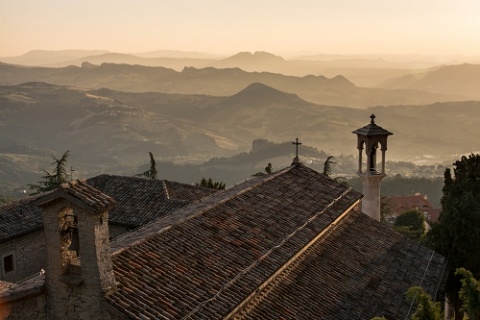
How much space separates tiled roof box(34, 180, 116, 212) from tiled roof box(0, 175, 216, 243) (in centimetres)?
1371

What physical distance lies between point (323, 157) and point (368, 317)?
186 meters

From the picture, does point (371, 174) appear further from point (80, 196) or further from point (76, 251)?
point (80, 196)

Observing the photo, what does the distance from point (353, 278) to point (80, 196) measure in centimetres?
904

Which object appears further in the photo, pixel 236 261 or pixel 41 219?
pixel 41 219

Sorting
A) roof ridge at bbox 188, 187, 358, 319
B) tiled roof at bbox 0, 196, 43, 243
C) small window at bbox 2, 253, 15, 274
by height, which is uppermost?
roof ridge at bbox 188, 187, 358, 319

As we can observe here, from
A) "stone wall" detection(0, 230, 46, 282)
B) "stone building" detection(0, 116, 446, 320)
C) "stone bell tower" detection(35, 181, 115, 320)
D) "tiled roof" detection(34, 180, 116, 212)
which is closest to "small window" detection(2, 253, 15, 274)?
"stone wall" detection(0, 230, 46, 282)

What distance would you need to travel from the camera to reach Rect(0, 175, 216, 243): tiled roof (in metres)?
24.3

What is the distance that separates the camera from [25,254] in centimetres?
2411

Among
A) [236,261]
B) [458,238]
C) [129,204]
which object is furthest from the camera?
[129,204]

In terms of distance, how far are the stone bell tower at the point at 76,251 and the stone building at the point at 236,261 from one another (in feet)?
0.07

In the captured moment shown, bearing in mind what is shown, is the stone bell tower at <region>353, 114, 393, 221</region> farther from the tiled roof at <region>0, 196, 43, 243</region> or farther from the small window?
the small window

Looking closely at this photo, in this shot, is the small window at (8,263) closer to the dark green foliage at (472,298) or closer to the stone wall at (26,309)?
the stone wall at (26,309)

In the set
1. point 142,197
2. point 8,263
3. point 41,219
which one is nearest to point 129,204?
point 142,197

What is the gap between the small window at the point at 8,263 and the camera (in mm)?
23170
